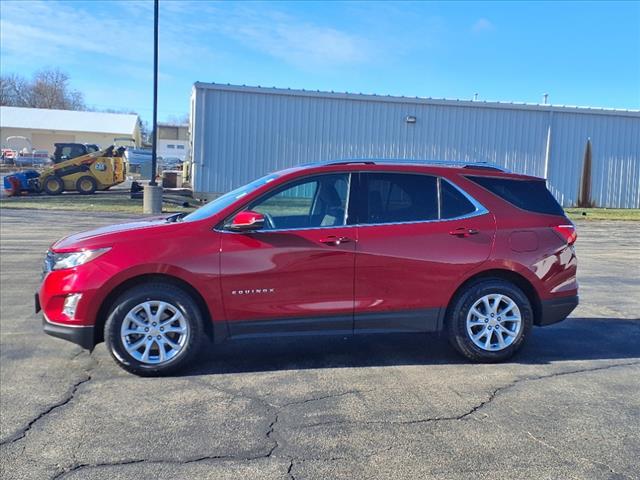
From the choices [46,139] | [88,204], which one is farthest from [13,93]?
[88,204]

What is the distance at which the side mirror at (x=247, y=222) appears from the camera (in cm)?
504

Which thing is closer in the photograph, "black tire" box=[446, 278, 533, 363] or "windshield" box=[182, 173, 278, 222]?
"windshield" box=[182, 173, 278, 222]

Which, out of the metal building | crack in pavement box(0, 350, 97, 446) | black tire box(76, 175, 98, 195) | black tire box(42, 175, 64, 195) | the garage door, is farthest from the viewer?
the garage door

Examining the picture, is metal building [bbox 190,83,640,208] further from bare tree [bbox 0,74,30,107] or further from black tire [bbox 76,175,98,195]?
bare tree [bbox 0,74,30,107]

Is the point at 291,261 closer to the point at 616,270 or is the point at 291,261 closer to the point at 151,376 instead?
the point at 151,376

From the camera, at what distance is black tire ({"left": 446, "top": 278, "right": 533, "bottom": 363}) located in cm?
545

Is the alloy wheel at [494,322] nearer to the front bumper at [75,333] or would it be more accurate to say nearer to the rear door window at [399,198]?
the rear door window at [399,198]

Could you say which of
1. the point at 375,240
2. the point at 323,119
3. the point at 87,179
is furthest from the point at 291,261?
the point at 87,179

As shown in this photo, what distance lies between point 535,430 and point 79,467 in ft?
9.33

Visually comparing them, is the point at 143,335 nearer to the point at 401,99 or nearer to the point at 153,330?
the point at 153,330

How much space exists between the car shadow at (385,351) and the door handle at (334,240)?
995mm

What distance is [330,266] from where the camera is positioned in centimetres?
520

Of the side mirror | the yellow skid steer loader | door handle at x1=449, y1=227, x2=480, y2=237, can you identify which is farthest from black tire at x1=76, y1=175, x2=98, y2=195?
door handle at x1=449, y1=227, x2=480, y2=237

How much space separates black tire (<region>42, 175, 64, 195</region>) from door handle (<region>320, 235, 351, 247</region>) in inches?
1028
